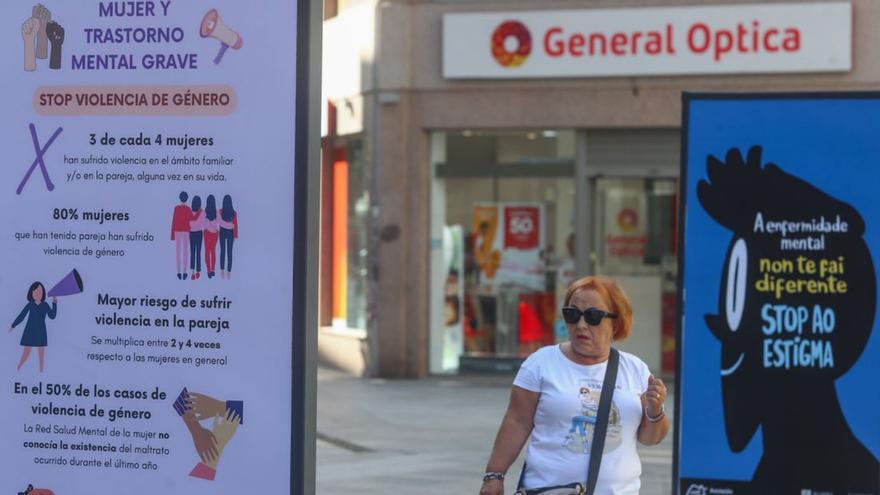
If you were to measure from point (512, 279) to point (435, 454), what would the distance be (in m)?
7.00

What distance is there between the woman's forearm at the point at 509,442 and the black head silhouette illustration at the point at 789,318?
3.03 feet

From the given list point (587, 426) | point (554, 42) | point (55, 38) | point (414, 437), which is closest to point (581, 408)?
point (587, 426)

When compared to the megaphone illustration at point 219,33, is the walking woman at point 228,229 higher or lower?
lower

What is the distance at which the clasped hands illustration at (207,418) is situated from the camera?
470cm

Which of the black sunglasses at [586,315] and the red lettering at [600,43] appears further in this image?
the red lettering at [600,43]

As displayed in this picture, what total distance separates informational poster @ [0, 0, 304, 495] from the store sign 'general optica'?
14.6m

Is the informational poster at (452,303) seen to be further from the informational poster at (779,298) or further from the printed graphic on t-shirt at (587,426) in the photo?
the printed graphic on t-shirt at (587,426)

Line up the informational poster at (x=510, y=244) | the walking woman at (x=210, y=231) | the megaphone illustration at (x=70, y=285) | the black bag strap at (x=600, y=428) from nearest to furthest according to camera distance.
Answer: the walking woman at (x=210, y=231) → the megaphone illustration at (x=70, y=285) → the black bag strap at (x=600, y=428) → the informational poster at (x=510, y=244)

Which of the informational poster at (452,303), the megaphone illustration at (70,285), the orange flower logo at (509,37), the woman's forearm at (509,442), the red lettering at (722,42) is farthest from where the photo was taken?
the informational poster at (452,303)

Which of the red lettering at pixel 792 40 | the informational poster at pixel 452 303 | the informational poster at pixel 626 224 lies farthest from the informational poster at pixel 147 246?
the informational poster at pixel 452 303

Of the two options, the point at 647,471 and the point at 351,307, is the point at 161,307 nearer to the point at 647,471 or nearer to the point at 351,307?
the point at 647,471

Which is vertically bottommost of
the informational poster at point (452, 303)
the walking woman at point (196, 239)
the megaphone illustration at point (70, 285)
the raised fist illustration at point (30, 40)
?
the informational poster at point (452, 303)

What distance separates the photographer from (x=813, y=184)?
5918 mm

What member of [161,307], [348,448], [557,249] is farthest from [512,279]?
[161,307]
